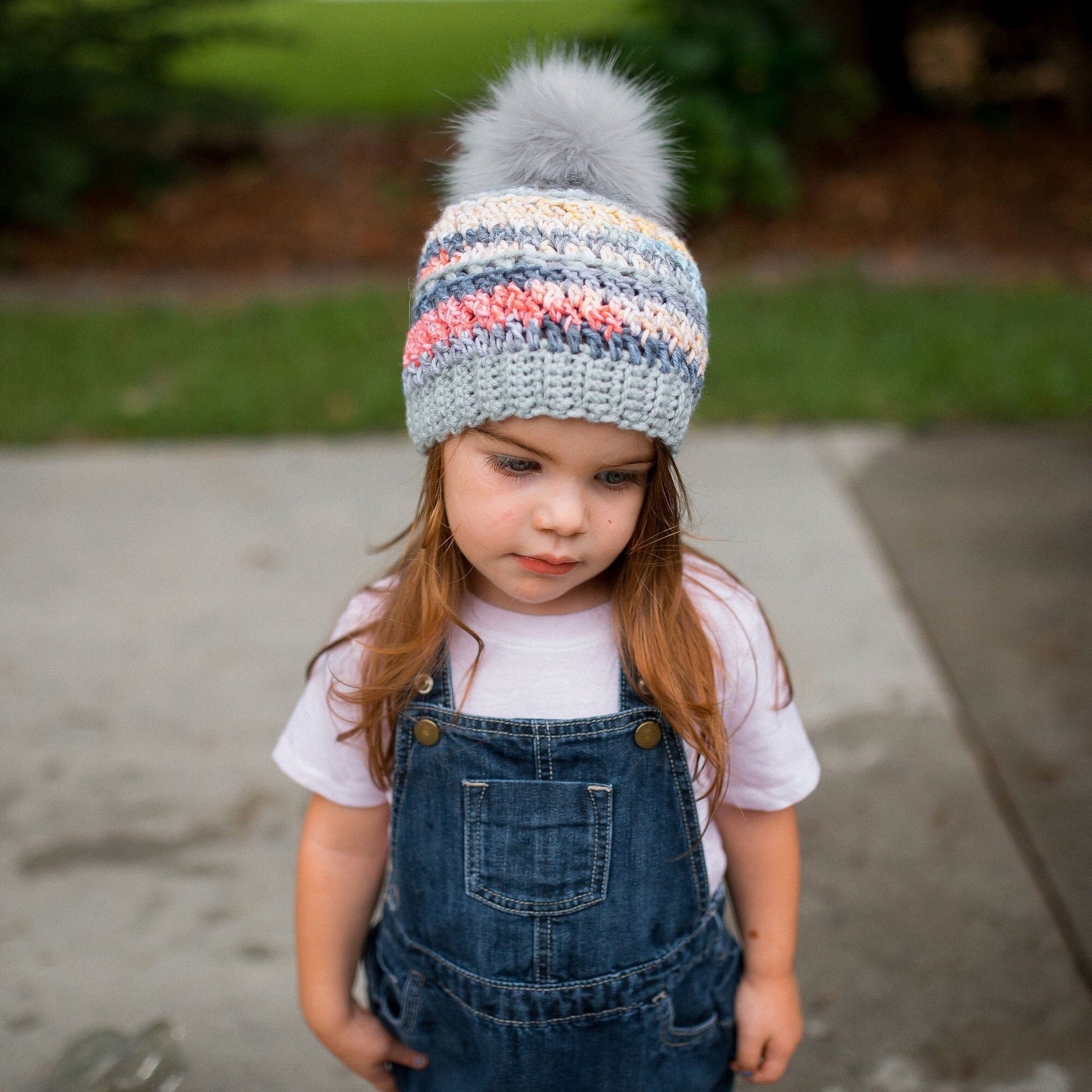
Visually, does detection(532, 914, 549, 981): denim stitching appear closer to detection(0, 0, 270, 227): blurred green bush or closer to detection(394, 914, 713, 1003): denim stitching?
detection(394, 914, 713, 1003): denim stitching

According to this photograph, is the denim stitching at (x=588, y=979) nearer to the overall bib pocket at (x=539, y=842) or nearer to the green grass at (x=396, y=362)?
the overall bib pocket at (x=539, y=842)

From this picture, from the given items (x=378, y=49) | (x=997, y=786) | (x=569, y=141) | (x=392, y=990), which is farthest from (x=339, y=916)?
(x=378, y=49)

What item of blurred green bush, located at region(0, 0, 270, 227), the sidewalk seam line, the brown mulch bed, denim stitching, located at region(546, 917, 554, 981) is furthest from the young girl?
blurred green bush, located at region(0, 0, 270, 227)

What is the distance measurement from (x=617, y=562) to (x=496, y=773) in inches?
12.1

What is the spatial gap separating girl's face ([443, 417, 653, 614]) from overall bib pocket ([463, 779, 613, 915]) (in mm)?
236

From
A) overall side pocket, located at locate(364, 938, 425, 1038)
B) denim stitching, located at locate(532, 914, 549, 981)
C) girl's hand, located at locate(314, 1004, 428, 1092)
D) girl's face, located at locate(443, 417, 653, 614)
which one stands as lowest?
girl's hand, located at locate(314, 1004, 428, 1092)

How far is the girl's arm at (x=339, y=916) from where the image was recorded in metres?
1.56

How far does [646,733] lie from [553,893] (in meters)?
0.22

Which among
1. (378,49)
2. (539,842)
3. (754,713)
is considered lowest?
(378,49)

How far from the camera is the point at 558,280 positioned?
1280mm

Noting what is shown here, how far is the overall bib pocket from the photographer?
1429mm

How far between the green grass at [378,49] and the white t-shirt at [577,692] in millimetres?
6069

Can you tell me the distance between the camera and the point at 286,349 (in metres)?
4.91

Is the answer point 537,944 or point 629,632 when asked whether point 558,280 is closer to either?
point 629,632
